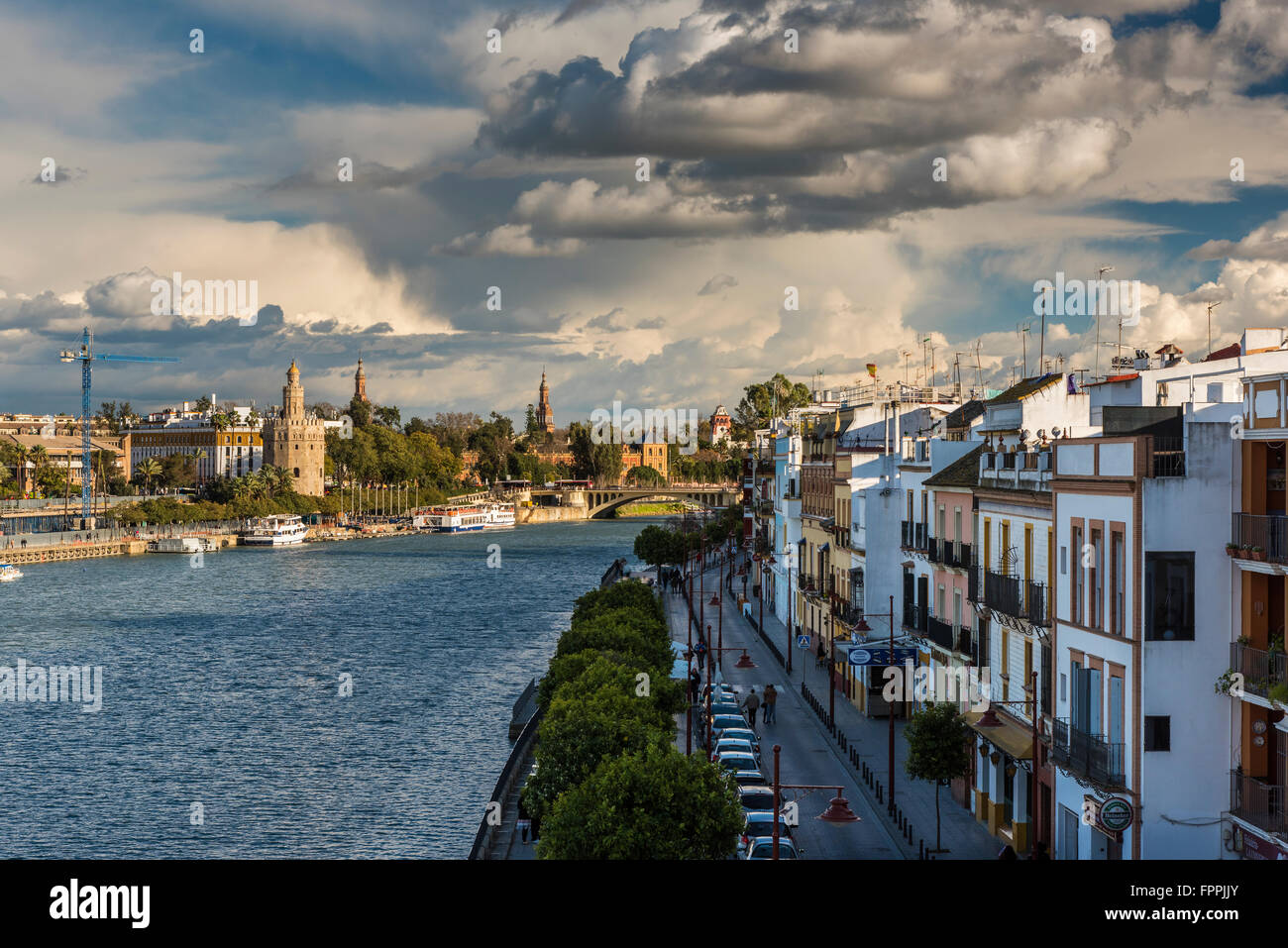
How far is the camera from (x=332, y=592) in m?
115

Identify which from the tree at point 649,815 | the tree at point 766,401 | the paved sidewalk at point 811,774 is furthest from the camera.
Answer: the tree at point 766,401

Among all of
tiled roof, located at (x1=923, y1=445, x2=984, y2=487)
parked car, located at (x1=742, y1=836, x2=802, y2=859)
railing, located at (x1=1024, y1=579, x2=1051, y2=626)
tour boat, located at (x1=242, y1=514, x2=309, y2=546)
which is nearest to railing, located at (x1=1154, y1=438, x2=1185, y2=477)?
railing, located at (x1=1024, y1=579, x2=1051, y2=626)

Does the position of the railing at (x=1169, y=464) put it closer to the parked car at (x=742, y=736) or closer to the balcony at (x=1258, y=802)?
the balcony at (x=1258, y=802)

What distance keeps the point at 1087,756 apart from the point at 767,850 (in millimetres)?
7559

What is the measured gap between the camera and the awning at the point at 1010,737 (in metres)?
26.7

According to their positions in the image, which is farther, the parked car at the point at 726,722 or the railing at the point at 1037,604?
the parked car at the point at 726,722

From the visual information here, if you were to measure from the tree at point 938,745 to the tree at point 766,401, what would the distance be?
323ft

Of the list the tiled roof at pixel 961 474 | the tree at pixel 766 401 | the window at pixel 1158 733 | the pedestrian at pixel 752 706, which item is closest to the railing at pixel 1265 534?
the window at pixel 1158 733

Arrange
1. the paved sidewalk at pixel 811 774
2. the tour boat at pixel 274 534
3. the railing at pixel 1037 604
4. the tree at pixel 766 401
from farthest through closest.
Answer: the tour boat at pixel 274 534
the tree at pixel 766 401
the paved sidewalk at pixel 811 774
the railing at pixel 1037 604
